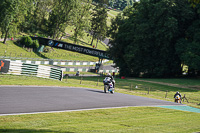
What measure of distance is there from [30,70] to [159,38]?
27943mm

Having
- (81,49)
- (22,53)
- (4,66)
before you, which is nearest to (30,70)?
(4,66)

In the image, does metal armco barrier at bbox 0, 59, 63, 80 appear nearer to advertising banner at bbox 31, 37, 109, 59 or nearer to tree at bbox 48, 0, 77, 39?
advertising banner at bbox 31, 37, 109, 59

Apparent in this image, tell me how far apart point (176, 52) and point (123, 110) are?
1448 inches

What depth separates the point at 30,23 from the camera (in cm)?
8425

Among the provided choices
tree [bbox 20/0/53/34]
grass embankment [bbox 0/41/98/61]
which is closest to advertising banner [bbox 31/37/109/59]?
grass embankment [bbox 0/41/98/61]

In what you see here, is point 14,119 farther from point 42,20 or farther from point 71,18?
point 42,20

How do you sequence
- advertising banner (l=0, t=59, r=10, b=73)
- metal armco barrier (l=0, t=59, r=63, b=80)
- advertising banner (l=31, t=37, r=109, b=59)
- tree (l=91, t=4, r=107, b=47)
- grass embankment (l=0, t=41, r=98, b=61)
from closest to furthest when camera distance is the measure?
advertising banner (l=0, t=59, r=10, b=73)
metal armco barrier (l=0, t=59, r=63, b=80)
grass embankment (l=0, t=41, r=98, b=61)
advertising banner (l=31, t=37, r=109, b=59)
tree (l=91, t=4, r=107, b=47)

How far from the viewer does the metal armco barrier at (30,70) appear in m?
27.4

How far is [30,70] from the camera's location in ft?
98.1

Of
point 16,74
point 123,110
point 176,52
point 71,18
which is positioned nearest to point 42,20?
point 71,18

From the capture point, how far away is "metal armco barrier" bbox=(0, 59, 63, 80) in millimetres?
27397

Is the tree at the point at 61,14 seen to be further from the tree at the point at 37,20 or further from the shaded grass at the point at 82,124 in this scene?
the shaded grass at the point at 82,124

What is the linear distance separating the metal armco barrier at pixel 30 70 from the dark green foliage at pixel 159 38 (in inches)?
851

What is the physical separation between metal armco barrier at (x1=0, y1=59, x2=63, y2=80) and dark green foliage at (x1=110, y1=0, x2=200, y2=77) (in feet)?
70.9
